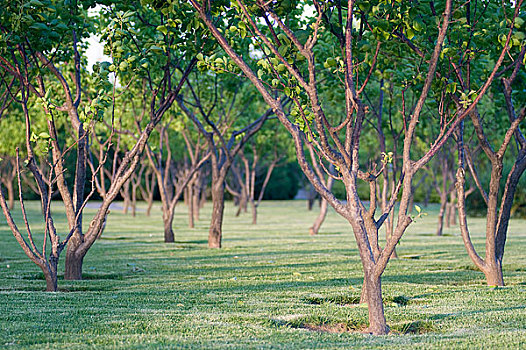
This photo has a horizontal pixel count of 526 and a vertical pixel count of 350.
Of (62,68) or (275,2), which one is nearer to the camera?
(275,2)

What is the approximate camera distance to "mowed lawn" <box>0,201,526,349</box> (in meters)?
5.47

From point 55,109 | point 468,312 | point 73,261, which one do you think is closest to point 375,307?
point 468,312

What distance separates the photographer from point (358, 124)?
6645 mm

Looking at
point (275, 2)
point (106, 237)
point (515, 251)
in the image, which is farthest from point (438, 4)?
point (106, 237)

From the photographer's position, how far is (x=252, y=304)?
7.46 m

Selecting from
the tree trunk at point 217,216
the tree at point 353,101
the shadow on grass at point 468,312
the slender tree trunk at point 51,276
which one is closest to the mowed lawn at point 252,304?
the shadow on grass at point 468,312

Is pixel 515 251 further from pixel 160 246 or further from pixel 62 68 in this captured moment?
pixel 62 68

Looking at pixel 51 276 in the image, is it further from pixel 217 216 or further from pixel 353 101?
pixel 217 216

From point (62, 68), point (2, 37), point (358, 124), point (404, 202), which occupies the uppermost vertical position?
point (62, 68)

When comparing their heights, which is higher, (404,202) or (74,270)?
(404,202)

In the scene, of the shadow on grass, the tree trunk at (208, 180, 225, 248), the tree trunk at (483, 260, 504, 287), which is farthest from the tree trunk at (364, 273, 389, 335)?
the tree trunk at (208, 180, 225, 248)

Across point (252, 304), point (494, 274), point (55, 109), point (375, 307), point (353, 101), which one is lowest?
point (252, 304)

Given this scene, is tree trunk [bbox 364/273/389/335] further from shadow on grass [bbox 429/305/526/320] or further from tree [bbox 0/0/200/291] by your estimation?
tree [bbox 0/0/200/291]

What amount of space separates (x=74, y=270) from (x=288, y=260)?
15.8 ft
